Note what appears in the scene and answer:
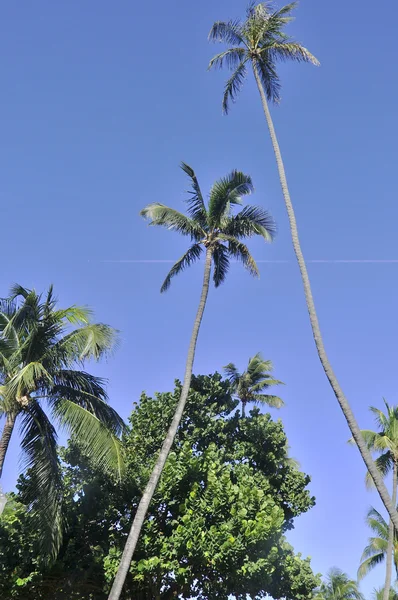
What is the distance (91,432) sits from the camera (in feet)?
46.2

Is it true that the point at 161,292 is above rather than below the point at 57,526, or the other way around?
above

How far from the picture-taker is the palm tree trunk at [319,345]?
34.3 ft

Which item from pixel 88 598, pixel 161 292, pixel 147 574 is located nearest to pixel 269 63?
pixel 161 292

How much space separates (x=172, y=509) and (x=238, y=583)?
10.8 ft

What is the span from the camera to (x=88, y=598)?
65.5 feet

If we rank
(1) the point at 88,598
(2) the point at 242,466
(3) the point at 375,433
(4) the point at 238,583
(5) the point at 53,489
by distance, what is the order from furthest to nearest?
(3) the point at 375,433
(2) the point at 242,466
(1) the point at 88,598
(4) the point at 238,583
(5) the point at 53,489

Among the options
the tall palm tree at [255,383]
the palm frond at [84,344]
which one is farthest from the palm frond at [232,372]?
the palm frond at [84,344]

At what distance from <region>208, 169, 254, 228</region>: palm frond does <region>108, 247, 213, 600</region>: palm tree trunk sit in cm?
123

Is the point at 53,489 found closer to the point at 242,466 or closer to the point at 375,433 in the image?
the point at 242,466

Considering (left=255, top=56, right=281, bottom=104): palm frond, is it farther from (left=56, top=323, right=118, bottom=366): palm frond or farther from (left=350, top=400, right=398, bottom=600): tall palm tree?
(left=350, top=400, right=398, bottom=600): tall palm tree

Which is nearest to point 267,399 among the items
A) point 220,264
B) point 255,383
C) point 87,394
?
point 255,383

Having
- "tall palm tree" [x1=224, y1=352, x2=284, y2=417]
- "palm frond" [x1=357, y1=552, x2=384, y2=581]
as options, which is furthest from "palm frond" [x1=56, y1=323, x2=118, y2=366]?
"palm frond" [x1=357, y1=552, x2=384, y2=581]

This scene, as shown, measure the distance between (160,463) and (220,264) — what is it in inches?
299

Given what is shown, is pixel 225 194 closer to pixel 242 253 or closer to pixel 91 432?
pixel 242 253
